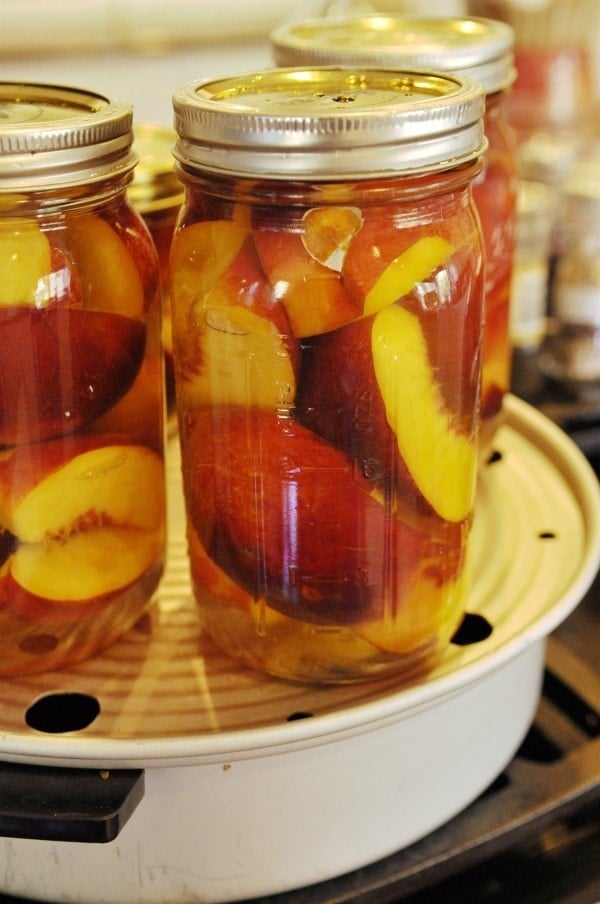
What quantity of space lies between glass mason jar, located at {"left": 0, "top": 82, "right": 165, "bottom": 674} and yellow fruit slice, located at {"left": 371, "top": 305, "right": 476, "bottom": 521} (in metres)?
0.11

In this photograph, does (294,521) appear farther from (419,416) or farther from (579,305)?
(579,305)

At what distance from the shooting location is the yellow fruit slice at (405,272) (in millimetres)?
383

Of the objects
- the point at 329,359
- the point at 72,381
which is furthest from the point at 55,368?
the point at 329,359

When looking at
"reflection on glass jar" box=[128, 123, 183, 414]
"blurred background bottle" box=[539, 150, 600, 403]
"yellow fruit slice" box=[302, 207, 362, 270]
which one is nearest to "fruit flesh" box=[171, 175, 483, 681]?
"yellow fruit slice" box=[302, 207, 362, 270]

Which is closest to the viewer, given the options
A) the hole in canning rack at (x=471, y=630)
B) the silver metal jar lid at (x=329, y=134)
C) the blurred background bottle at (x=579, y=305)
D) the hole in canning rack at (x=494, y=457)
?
the silver metal jar lid at (x=329, y=134)

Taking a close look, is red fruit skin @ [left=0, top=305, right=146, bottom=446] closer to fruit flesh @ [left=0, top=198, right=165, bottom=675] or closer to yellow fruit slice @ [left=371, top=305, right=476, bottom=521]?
fruit flesh @ [left=0, top=198, right=165, bottom=675]

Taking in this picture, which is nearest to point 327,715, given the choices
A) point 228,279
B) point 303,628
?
point 303,628

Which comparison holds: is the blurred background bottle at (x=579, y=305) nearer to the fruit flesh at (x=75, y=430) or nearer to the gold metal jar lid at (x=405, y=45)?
the gold metal jar lid at (x=405, y=45)

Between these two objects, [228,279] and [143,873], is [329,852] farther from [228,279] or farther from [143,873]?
[228,279]

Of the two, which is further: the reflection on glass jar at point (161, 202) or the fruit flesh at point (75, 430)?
the reflection on glass jar at point (161, 202)

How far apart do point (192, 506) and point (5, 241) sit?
0.14 metres

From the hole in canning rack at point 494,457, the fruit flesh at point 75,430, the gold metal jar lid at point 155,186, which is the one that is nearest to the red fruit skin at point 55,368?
the fruit flesh at point 75,430

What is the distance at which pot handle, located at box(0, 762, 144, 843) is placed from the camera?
383 millimetres

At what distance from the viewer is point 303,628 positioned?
0.44 meters
